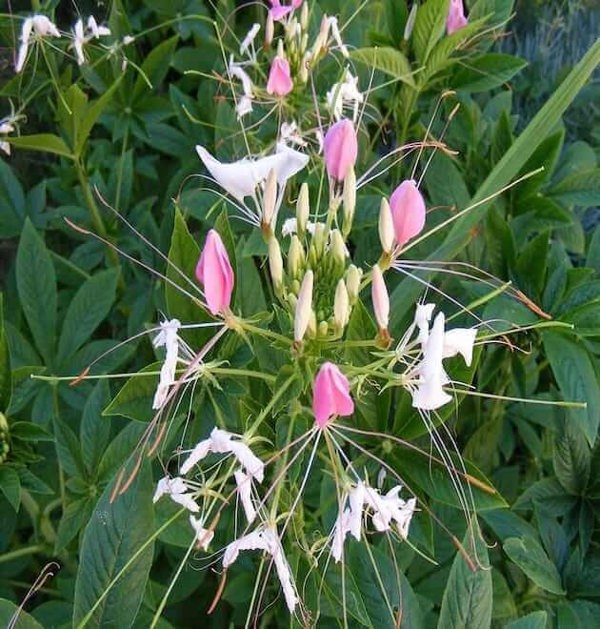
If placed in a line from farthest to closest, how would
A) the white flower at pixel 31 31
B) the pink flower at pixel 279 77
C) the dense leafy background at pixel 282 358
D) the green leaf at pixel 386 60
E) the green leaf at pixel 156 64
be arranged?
the green leaf at pixel 156 64
the white flower at pixel 31 31
the green leaf at pixel 386 60
the pink flower at pixel 279 77
the dense leafy background at pixel 282 358

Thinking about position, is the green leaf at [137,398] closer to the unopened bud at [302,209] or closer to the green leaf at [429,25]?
the unopened bud at [302,209]

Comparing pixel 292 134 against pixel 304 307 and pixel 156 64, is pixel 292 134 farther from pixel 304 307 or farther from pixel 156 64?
pixel 156 64

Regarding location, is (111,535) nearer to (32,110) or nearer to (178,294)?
(178,294)

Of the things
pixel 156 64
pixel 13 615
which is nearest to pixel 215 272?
pixel 13 615

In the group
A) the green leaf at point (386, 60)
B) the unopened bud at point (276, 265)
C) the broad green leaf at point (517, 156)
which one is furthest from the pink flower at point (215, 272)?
the green leaf at point (386, 60)

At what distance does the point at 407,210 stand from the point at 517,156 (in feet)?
0.73

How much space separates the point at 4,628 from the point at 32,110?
1367mm

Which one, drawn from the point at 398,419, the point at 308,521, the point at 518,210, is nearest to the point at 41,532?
the point at 308,521

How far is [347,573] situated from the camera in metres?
0.72

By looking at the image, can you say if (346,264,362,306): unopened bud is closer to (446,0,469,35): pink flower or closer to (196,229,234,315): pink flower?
(196,229,234,315): pink flower

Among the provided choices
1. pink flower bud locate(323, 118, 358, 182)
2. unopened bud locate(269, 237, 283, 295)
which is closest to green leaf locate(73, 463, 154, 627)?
unopened bud locate(269, 237, 283, 295)

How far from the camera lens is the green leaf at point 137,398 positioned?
685mm

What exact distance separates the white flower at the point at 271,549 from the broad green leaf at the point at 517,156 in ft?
A: 0.96

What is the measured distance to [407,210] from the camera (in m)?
0.57
